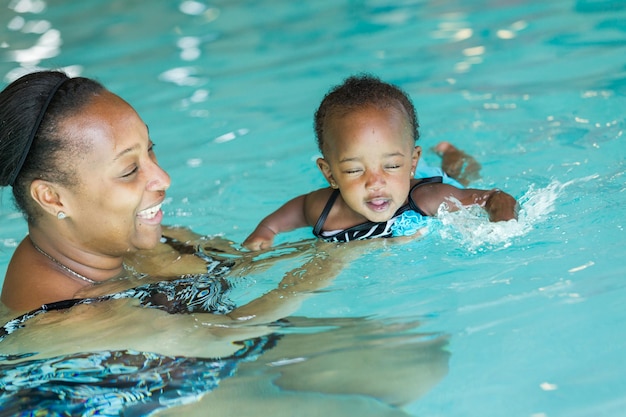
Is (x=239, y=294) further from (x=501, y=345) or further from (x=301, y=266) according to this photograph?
(x=501, y=345)

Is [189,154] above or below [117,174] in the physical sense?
below

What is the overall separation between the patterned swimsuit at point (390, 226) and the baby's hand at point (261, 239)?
0.23 meters

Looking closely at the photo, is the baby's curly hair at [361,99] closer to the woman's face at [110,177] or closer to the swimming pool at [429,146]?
the swimming pool at [429,146]

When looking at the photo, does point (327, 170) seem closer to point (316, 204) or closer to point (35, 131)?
point (316, 204)

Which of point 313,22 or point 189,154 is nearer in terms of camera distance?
point 189,154

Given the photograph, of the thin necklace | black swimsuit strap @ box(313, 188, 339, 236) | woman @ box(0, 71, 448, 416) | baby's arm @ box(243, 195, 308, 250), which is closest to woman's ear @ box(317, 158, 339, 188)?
black swimsuit strap @ box(313, 188, 339, 236)

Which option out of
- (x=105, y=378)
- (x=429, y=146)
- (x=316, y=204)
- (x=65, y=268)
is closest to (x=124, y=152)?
(x=65, y=268)

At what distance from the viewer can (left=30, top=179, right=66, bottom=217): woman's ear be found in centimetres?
312

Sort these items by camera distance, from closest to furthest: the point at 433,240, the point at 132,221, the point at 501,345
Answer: the point at 501,345
the point at 132,221
the point at 433,240

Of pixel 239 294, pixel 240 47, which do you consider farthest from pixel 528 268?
pixel 240 47

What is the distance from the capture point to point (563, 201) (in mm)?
4133

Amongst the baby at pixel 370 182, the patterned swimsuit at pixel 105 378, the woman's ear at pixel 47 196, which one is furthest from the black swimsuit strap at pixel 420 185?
the woman's ear at pixel 47 196

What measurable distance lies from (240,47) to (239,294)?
495cm

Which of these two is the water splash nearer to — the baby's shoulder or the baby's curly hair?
the baby's curly hair
